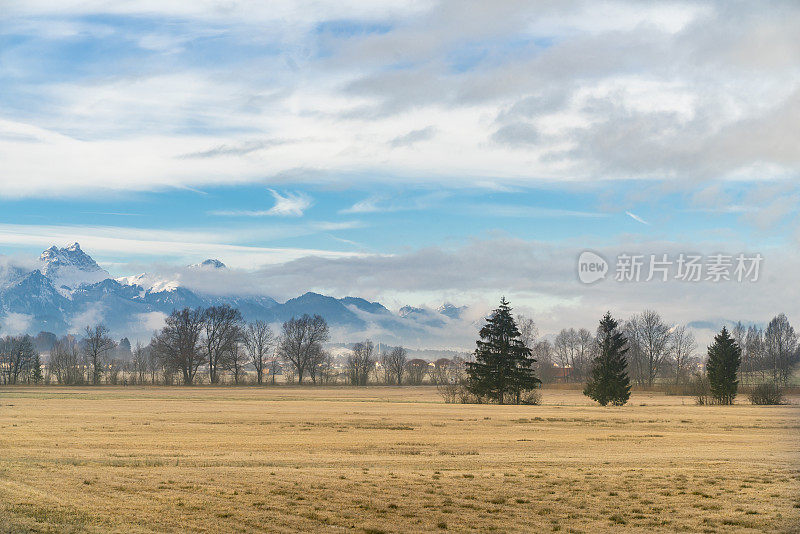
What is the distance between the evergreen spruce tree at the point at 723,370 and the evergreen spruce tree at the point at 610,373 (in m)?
13.2

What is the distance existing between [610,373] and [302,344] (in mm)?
86270

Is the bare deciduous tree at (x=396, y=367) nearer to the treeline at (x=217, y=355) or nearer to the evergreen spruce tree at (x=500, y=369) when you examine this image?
the treeline at (x=217, y=355)

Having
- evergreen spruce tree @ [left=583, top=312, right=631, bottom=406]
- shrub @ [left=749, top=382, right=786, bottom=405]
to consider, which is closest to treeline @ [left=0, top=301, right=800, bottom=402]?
shrub @ [left=749, top=382, right=786, bottom=405]

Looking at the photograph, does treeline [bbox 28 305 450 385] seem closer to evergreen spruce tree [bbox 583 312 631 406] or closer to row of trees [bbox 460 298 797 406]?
row of trees [bbox 460 298 797 406]

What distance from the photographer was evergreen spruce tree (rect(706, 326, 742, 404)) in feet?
282

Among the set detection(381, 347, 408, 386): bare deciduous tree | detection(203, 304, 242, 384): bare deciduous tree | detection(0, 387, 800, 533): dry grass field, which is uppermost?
Result: detection(203, 304, 242, 384): bare deciduous tree

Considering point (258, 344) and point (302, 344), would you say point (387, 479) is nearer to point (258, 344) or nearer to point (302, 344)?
point (302, 344)

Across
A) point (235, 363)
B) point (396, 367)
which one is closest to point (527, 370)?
point (235, 363)

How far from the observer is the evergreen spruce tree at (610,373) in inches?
3137

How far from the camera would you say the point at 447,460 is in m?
30.8

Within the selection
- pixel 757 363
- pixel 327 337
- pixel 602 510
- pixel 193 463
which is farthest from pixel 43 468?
pixel 757 363

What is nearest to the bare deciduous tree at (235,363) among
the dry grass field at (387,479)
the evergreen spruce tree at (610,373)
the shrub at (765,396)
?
the evergreen spruce tree at (610,373)

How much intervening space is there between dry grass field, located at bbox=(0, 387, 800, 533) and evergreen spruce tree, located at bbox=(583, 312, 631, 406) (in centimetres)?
3155

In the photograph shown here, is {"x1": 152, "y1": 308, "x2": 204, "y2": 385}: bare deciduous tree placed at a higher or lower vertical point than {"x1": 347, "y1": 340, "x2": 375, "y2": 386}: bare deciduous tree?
higher
